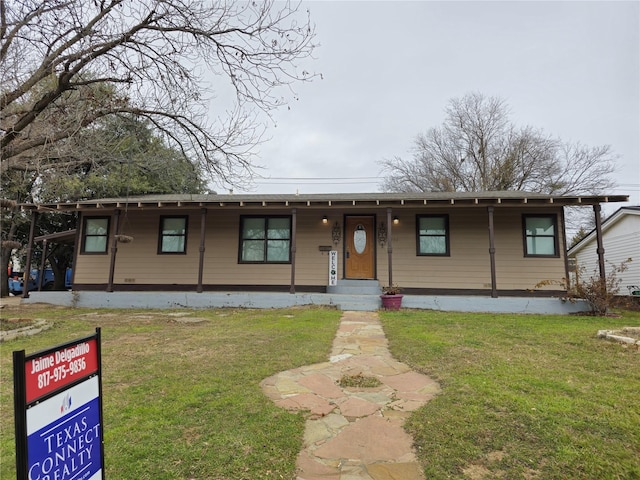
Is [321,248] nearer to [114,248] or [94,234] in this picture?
[114,248]

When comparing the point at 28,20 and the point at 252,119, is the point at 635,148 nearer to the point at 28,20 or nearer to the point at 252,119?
the point at 252,119

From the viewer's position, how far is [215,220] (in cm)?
1076

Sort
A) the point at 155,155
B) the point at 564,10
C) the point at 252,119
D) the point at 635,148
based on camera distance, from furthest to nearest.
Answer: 1. the point at 635,148
2. the point at 564,10
3. the point at 155,155
4. the point at 252,119

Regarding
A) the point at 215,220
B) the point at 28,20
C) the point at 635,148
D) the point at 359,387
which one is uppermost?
the point at 635,148

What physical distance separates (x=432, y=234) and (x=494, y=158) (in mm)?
13755

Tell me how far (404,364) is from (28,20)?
6.73 metres

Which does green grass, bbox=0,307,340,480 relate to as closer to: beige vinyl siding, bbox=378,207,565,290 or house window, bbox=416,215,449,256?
beige vinyl siding, bbox=378,207,565,290

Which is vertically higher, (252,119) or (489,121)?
(489,121)

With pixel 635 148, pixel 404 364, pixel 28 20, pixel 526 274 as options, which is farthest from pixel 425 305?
pixel 635 148

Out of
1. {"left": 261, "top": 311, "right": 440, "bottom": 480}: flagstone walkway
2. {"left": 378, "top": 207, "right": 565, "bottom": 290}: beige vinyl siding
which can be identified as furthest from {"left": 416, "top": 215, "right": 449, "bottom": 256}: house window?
{"left": 261, "top": 311, "right": 440, "bottom": 480}: flagstone walkway

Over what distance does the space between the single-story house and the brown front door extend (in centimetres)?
3

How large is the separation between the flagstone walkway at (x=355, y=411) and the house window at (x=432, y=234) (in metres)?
6.10

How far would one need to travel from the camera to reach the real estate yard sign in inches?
44.0

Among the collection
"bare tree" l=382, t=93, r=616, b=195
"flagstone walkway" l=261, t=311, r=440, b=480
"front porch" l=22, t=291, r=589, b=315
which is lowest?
"flagstone walkway" l=261, t=311, r=440, b=480
